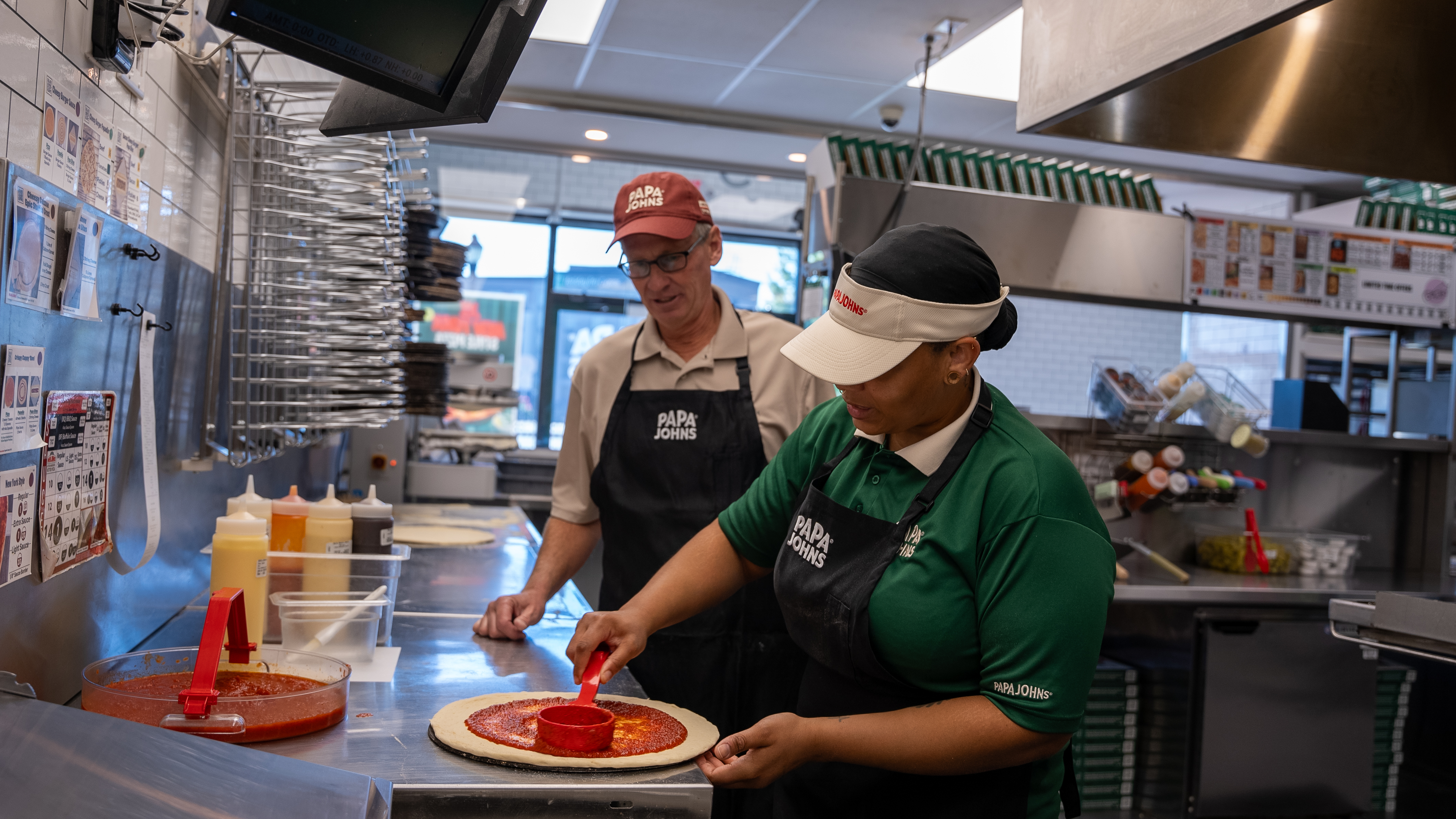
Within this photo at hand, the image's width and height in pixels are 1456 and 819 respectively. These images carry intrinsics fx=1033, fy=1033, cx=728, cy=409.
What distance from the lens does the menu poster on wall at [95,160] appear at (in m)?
1.35

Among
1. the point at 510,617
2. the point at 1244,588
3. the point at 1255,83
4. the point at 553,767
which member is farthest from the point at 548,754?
the point at 1244,588

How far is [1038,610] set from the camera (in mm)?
1233

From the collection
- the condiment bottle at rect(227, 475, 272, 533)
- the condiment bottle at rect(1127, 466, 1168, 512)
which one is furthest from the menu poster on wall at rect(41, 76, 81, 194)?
the condiment bottle at rect(1127, 466, 1168, 512)

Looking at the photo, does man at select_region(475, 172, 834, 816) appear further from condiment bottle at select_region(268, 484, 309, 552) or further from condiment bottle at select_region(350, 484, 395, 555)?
condiment bottle at select_region(268, 484, 309, 552)

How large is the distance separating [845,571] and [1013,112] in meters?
4.73

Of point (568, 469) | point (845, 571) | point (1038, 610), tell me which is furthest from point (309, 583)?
point (1038, 610)

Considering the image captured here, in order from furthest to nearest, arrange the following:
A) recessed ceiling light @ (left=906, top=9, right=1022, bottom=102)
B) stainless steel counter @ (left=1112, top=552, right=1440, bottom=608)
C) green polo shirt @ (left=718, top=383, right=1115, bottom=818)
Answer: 1. recessed ceiling light @ (left=906, top=9, right=1022, bottom=102)
2. stainless steel counter @ (left=1112, top=552, right=1440, bottom=608)
3. green polo shirt @ (left=718, top=383, right=1115, bottom=818)

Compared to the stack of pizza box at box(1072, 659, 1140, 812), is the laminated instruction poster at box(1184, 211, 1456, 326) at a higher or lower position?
higher

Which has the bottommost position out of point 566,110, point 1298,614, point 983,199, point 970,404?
point 1298,614

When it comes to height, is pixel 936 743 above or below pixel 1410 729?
above

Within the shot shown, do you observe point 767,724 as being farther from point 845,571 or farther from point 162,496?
point 162,496

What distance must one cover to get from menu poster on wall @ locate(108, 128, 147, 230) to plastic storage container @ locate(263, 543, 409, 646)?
56 centimetres

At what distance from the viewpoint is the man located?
6.95 ft

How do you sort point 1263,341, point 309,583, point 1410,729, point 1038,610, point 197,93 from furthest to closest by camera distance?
point 1263,341
point 1410,729
point 197,93
point 309,583
point 1038,610
